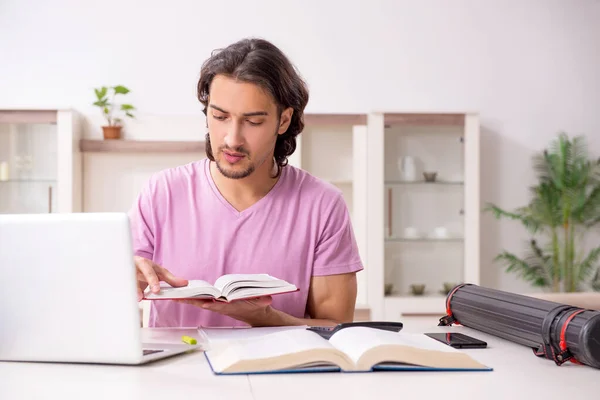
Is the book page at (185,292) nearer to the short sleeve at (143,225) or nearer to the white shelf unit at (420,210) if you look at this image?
the short sleeve at (143,225)

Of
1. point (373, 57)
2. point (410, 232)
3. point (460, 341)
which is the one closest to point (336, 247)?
point (460, 341)

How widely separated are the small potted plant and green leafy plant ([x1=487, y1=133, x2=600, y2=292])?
99.5 inches

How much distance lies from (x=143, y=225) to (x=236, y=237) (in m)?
0.28

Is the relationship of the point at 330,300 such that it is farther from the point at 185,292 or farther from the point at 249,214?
the point at 185,292

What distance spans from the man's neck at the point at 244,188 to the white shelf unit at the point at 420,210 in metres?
2.70

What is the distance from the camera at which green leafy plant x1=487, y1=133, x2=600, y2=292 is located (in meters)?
5.27

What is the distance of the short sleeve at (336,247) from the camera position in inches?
89.1

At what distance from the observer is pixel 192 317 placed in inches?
89.2

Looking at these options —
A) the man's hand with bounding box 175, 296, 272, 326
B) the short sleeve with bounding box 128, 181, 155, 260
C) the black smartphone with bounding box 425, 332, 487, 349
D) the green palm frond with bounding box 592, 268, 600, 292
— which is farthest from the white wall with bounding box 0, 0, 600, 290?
the black smartphone with bounding box 425, 332, 487, 349

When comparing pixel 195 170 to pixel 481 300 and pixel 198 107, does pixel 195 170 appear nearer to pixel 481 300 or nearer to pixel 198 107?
pixel 481 300

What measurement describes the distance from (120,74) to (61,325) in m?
4.03

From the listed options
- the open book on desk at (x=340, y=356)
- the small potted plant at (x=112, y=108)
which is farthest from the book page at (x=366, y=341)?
the small potted plant at (x=112, y=108)

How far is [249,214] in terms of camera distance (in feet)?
7.51

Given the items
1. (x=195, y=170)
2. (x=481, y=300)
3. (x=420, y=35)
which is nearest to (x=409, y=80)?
(x=420, y=35)
